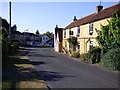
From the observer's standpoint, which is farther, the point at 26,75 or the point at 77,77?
the point at 77,77

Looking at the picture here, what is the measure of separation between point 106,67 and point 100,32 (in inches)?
235

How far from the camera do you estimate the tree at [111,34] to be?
2516 centimetres

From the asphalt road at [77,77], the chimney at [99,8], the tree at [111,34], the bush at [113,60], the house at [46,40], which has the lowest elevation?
the asphalt road at [77,77]

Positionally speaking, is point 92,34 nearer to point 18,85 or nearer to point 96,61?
point 96,61

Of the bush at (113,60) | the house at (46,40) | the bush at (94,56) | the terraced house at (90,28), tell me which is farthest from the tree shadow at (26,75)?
the house at (46,40)

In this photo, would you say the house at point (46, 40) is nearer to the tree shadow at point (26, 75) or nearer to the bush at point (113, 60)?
the bush at point (113, 60)

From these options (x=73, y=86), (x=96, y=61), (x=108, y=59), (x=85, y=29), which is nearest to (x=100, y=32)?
(x=96, y=61)

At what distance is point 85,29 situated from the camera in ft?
127

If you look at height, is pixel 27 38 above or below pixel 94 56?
above

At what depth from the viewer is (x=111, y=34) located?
86.8ft

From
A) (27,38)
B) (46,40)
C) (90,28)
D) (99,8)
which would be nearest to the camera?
(90,28)

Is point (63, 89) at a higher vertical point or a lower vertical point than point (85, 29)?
lower

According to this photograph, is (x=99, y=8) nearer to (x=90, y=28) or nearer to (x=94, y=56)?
(x=90, y=28)

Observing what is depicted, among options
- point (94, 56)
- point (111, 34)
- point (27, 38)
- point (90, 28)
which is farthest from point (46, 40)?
point (111, 34)
